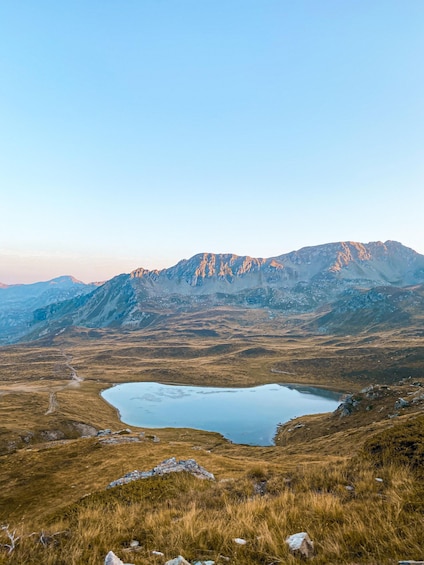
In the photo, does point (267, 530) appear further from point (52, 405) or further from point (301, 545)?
point (52, 405)

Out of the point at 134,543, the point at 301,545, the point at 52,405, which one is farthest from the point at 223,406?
the point at 301,545

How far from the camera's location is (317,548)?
714 cm

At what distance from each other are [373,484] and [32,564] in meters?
11.2

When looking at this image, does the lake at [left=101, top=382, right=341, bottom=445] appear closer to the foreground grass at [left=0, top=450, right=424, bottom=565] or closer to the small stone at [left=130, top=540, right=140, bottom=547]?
the foreground grass at [left=0, top=450, right=424, bottom=565]

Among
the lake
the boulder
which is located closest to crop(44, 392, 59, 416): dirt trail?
the lake

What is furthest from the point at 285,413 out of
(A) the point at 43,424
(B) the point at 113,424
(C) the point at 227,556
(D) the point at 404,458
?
(C) the point at 227,556

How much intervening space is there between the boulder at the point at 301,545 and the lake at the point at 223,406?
90.6 m

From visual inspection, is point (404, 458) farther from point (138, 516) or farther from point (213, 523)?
point (138, 516)

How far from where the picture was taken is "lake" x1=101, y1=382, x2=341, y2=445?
107500 mm

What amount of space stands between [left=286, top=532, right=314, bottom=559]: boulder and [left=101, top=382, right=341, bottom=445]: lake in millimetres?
90610

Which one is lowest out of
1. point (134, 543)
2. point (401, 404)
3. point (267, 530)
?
point (401, 404)

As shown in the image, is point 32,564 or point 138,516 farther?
point 138,516

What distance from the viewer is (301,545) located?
22.5 ft

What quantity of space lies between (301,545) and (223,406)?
136m
